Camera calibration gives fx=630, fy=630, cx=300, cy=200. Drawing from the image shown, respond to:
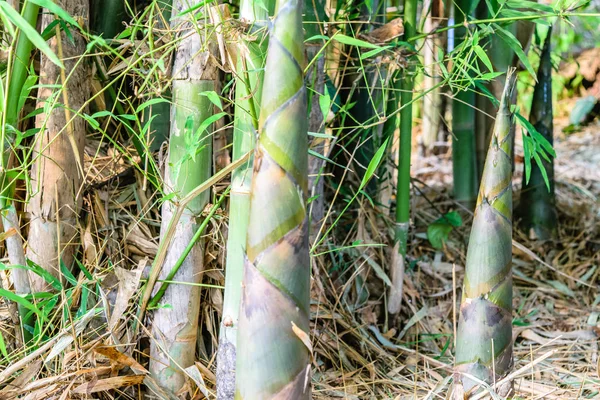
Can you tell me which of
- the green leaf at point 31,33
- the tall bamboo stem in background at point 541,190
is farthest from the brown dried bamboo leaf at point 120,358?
the tall bamboo stem in background at point 541,190

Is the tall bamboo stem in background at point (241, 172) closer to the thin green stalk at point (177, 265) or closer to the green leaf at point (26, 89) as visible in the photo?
the thin green stalk at point (177, 265)

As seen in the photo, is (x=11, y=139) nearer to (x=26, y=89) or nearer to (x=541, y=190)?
(x=26, y=89)

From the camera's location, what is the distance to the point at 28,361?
1.02m

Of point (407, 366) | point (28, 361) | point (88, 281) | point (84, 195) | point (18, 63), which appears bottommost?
point (407, 366)

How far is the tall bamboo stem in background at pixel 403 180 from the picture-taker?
135cm

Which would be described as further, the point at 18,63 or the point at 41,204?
the point at 41,204

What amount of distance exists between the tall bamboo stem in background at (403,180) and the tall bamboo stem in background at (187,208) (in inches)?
18.5

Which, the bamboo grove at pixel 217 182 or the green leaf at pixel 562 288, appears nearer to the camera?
the bamboo grove at pixel 217 182

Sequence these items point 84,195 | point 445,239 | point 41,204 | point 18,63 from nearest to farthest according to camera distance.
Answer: point 18,63 → point 41,204 → point 84,195 → point 445,239

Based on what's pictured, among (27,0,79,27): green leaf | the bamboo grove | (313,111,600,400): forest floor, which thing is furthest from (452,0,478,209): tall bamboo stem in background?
(27,0,79,27): green leaf

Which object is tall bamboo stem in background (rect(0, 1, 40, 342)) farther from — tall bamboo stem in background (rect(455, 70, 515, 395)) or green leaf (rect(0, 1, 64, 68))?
tall bamboo stem in background (rect(455, 70, 515, 395))

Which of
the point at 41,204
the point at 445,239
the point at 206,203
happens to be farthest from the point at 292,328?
the point at 445,239

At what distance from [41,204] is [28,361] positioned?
275 mm

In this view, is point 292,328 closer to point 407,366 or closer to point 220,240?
point 220,240
